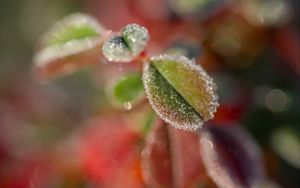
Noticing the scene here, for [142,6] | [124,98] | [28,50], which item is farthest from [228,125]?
[28,50]

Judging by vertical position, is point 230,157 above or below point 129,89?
below

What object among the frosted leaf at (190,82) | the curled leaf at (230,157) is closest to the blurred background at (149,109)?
the curled leaf at (230,157)

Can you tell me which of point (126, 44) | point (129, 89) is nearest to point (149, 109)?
point (129, 89)

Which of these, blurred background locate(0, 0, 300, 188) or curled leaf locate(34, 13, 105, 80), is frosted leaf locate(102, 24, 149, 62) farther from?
blurred background locate(0, 0, 300, 188)

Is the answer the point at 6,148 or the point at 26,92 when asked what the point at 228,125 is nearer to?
the point at 6,148

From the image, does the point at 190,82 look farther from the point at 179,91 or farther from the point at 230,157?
the point at 230,157

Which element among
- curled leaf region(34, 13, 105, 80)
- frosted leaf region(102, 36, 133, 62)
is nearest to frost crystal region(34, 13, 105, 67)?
curled leaf region(34, 13, 105, 80)
